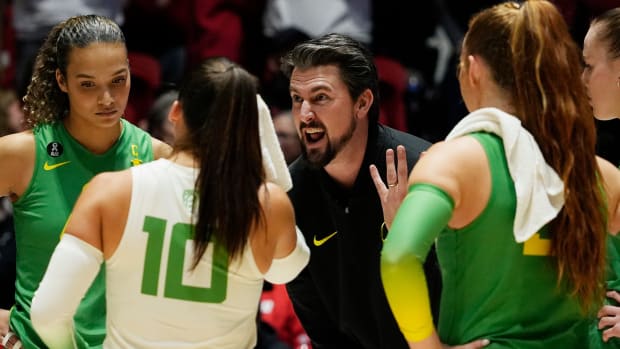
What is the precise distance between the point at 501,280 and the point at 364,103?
→ 1500 mm

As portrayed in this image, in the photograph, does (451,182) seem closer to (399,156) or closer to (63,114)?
(399,156)

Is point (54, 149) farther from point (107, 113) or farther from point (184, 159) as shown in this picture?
point (184, 159)

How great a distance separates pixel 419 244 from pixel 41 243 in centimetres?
157

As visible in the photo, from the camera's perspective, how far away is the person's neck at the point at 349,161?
4.27 metres

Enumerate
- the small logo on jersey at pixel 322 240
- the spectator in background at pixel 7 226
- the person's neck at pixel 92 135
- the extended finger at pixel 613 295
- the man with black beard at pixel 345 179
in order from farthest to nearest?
the spectator in background at pixel 7 226
the small logo on jersey at pixel 322 240
the man with black beard at pixel 345 179
the person's neck at pixel 92 135
the extended finger at pixel 613 295

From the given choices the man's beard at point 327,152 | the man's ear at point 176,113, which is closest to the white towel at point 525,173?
the man's ear at point 176,113

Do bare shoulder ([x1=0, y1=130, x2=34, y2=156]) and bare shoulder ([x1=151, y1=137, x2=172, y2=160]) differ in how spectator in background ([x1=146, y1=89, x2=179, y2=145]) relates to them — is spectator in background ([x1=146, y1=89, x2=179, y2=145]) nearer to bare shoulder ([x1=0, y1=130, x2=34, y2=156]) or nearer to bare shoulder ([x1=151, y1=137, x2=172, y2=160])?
bare shoulder ([x1=151, y1=137, x2=172, y2=160])

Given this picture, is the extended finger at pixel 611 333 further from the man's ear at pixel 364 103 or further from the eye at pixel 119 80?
the eye at pixel 119 80

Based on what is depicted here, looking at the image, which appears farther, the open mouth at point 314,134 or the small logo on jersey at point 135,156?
the open mouth at point 314,134

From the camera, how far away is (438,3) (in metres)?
7.01

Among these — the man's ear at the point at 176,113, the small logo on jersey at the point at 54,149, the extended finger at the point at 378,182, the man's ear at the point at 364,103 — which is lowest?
the extended finger at the point at 378,182

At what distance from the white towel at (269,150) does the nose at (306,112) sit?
38.9 inches

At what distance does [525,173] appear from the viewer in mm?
2955

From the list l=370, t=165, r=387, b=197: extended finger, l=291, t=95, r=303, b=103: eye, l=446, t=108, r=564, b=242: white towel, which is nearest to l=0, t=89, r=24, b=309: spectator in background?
l=291, t=95, r=303, b=103: eye
